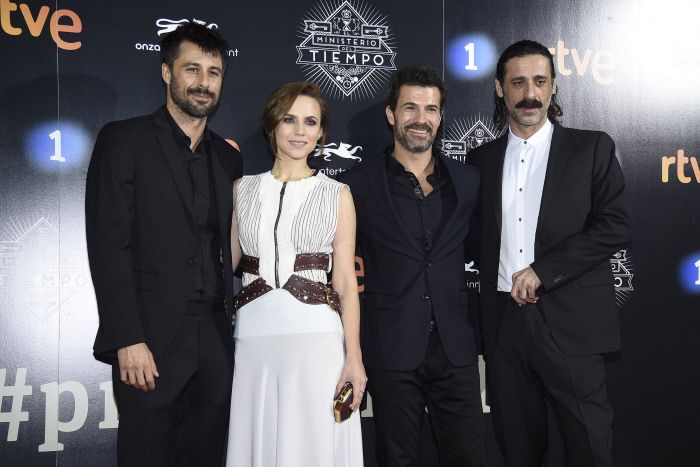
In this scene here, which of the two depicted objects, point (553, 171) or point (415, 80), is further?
point (415, 80)

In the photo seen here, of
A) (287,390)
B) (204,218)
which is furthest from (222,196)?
(287,390)

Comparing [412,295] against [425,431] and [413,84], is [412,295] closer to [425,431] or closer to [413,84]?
[413,84]

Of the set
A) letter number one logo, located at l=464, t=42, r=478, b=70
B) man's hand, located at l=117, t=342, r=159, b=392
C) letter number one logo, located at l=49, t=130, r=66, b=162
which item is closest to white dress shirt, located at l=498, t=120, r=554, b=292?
letter number one logo, located at l=464, t=42, r=478, b=70

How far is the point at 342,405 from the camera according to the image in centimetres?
252

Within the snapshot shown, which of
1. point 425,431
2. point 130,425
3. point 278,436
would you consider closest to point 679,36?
point 425,431

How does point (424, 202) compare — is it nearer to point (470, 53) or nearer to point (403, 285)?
point (403, 285)

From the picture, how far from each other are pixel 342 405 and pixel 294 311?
0.40 m

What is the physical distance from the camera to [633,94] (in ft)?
13.4

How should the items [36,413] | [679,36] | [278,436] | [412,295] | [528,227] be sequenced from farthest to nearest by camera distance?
[679,36] < [36,413] < [528,227] < [412,295] < [278,436]

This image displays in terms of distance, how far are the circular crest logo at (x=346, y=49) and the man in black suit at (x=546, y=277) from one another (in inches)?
34.2

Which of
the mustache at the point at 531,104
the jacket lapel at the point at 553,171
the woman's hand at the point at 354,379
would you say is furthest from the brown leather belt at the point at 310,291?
the mustache at the point at 531,104

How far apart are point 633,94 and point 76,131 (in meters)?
3.18

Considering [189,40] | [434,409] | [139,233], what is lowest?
[434,409]

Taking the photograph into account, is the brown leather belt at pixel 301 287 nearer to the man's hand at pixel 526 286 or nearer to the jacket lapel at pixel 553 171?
the man's hand at pixel 526 286
